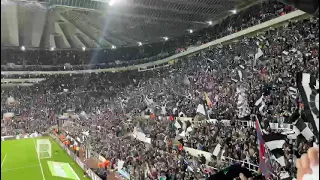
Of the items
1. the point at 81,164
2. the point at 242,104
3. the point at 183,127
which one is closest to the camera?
the point at 242,104

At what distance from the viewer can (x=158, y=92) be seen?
518 cm

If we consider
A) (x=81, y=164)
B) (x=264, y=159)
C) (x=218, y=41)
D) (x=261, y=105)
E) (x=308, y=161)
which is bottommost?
(x=81, y=164)

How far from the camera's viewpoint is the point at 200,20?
7.64m

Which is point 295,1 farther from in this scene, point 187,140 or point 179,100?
point 179,100

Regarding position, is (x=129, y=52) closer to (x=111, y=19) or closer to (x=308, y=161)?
(x=111, y=19)

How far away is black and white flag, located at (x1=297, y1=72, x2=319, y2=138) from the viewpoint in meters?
0.94

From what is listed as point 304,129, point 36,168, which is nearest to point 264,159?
point 304,129

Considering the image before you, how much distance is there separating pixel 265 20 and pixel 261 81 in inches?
80.2

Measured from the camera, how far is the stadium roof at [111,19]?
2.83 metres

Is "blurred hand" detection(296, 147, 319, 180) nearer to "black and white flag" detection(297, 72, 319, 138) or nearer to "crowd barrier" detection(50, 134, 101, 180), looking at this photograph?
"black and white flag" detection(297, 72, 319, 138)

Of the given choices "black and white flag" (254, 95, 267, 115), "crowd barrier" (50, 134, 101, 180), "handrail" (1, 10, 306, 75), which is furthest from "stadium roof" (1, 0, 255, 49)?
"black and white flag" (254, 95, 267, 115)

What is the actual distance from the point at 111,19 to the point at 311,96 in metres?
5.03

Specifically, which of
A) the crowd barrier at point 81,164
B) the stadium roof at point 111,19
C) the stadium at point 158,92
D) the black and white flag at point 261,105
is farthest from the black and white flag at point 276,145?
the crowd barrier at point 81,164

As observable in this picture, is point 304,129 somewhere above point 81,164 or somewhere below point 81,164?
above
